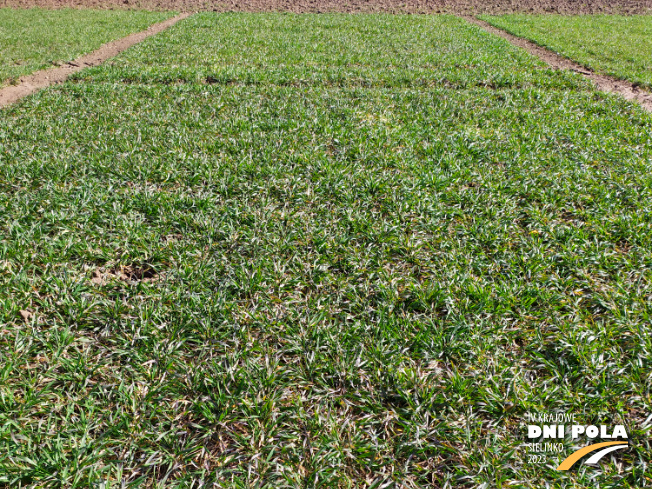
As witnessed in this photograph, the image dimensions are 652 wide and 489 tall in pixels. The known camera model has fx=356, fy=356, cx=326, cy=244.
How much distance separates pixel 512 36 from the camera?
13977 millimetres

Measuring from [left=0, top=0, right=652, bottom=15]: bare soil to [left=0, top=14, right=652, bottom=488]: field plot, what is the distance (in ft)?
53.2

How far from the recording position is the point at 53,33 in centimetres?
1234

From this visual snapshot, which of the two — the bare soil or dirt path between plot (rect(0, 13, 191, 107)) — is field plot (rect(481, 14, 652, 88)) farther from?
dirt path between plot (rect(0, 13, 191, 107))

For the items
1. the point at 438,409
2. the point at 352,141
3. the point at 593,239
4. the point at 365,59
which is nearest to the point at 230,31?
the point at 365,59

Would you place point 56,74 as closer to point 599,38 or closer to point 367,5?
point 367,5

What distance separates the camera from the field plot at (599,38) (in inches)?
376

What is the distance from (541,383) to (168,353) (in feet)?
8.08

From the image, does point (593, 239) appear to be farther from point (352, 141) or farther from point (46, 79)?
point (46, 79)

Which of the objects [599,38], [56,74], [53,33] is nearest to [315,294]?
[56,74]

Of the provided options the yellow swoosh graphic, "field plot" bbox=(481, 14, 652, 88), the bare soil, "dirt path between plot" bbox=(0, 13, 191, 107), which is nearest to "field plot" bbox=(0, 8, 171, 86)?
"dirt path between plot" bbox=(0, 13, 191, 107)

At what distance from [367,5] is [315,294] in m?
21.3

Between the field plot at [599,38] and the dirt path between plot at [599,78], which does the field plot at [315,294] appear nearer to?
the dirt path between plot at [599,78]

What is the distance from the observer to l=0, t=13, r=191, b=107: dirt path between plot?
7508mm

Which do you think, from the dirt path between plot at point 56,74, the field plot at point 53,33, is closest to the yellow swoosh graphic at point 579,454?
the dirt path between plot at point 56,74
